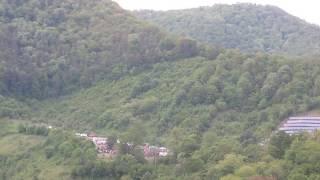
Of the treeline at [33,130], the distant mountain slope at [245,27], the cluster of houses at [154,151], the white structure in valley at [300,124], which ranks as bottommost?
the cluster of houses at [154,151]

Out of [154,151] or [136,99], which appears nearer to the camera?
[154,151]

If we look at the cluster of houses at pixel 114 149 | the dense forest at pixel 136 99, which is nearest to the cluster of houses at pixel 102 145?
the cluster of houses at pixel 114 149

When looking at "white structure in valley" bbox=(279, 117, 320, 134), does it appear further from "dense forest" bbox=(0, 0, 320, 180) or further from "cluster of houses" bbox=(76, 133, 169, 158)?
"cluster of houses" bbox=(76, 133, 169, 158)

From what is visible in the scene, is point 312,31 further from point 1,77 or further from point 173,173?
point 173,173

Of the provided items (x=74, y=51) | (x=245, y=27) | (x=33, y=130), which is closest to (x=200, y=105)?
(x=33, y=130)

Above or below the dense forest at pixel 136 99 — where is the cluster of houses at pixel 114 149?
below

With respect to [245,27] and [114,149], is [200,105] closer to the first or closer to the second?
[114,149]

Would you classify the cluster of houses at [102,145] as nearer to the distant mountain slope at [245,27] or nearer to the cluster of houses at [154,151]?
the cluster of houses at [154,151]

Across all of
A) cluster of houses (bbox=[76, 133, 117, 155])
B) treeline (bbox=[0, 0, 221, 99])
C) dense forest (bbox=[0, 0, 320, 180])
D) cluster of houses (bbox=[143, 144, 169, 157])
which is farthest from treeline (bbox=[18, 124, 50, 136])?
treeline (bbox=[0, 0, 221, 99])
